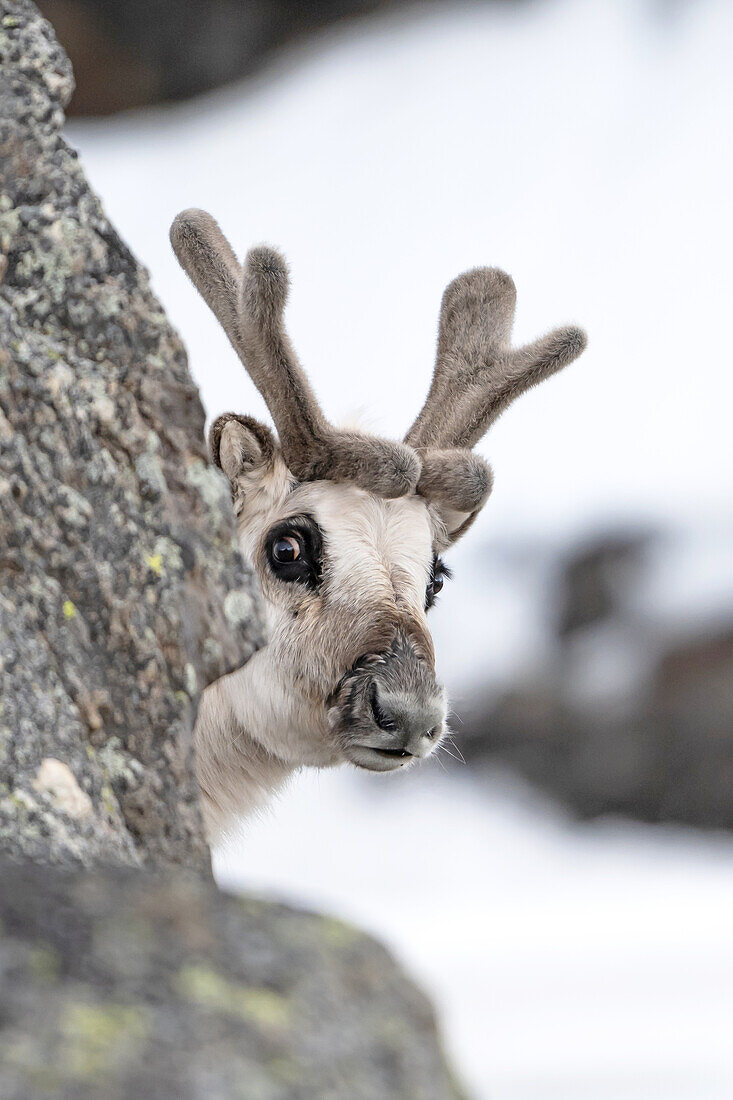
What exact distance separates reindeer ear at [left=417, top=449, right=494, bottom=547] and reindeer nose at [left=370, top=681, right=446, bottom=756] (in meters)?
0.56

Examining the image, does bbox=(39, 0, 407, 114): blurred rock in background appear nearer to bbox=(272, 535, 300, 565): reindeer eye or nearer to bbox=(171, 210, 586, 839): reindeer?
bbox=(171, 210, 586, 839): reindeer

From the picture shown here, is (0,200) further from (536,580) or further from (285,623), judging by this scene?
(536,580)

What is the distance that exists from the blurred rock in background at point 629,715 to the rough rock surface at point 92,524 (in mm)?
9292

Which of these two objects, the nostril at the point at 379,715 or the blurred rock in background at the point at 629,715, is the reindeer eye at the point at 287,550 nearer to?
the nostril at the point at 379,715

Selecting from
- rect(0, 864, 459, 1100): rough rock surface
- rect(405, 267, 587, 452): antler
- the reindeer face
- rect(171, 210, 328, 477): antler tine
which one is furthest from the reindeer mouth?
rect(0, 864, 459, 1100): rough rock surface

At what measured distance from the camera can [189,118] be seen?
10258 millimetres

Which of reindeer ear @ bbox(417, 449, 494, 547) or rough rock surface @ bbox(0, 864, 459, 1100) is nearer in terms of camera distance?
rough rock surface @ bbox(0, 864, 459, 1100)

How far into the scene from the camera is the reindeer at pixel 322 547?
2.69 m

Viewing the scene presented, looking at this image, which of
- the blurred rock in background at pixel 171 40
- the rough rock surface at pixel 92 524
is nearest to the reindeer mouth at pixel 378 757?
the rough rock surface at pixel 92 524

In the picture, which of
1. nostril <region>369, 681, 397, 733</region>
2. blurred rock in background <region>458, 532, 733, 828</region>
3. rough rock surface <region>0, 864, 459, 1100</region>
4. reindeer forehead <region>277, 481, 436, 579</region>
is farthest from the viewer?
blurred rock in background <region>458, 532, 733, 828</region>

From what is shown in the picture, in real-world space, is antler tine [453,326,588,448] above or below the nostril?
above

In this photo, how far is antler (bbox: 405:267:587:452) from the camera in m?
3.28

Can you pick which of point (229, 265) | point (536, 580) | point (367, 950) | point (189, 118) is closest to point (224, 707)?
point (229, 265)

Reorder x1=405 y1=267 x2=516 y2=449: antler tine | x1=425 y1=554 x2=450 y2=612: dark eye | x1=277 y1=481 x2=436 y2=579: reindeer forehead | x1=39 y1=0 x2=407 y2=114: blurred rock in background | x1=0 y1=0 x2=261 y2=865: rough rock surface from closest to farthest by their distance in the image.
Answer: x1=0 y1=0 x2=261 y2=865: rough rock surface, x1=277 y1=481 x2=436 y2=579: reindeer forehead, x1=425 y1=554 x2=450 y2=612: dark eye, x1=405 y1=267 x2=516 y2=449: antler tine, x1=39 y1=0 x2=407 y2=114: blurred rock in background
